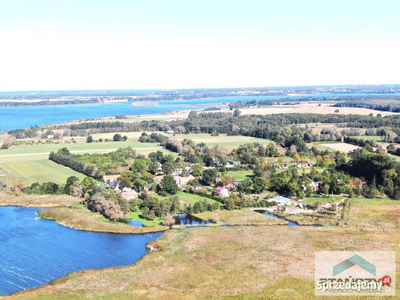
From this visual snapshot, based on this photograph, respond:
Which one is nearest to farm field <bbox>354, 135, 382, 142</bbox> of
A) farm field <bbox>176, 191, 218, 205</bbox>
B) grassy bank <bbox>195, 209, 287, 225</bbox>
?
farm field <bbox>176, 191, 218, 205</bbox>

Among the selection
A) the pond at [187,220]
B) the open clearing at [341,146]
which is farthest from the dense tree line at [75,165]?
the open clearing at [341,146]

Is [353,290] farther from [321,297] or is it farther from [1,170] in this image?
[1,170]

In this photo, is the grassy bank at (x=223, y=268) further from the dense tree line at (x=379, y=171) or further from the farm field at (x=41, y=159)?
the farm field at (x=41, y=159)

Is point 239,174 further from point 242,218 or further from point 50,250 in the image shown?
point 50,250

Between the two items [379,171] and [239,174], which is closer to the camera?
[379,171]

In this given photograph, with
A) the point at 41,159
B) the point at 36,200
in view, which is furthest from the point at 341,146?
the point at 36,200
